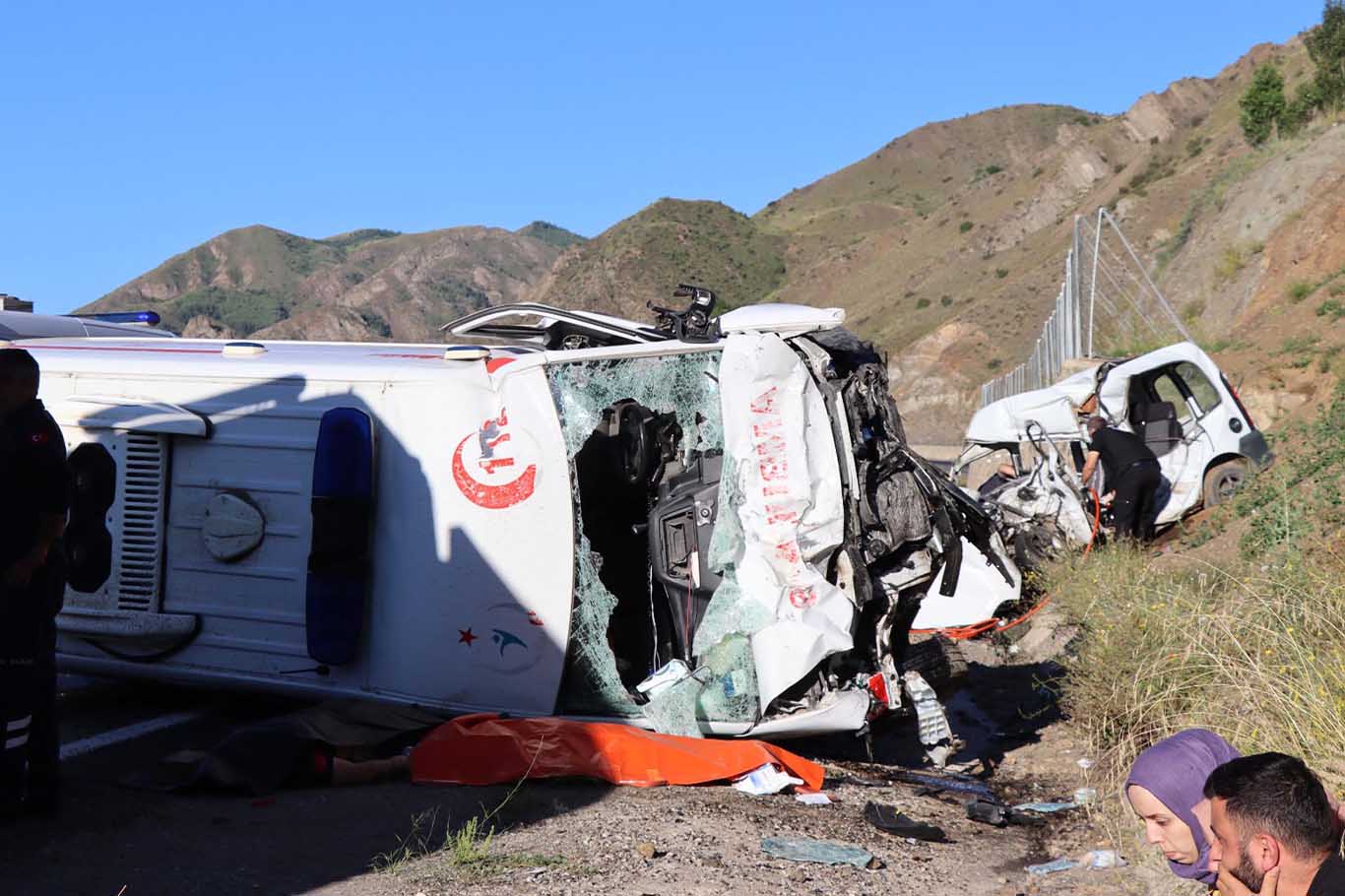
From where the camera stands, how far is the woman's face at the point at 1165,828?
344 centimetres

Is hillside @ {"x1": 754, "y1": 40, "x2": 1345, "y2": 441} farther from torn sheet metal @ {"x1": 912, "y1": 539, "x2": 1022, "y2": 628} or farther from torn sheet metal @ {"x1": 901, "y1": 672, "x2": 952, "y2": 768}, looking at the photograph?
torn sheet metal @ {"x1": 901, "y1": 672, "x2": 952, "y2": 768}

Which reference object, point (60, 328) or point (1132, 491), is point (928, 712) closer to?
point (60, 328)

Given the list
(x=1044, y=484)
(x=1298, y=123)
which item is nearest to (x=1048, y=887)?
(x=1044, y=484)

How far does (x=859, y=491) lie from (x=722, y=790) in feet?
4.93

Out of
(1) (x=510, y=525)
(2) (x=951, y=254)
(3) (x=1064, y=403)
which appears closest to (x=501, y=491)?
(1) (x=510, y=525)

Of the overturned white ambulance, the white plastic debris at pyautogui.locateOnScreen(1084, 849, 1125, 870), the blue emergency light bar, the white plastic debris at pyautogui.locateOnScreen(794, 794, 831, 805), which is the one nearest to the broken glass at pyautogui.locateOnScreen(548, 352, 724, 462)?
the overturned white ambulance

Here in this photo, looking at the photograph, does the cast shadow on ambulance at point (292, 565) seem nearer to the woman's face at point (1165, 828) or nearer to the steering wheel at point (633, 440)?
the steering wheel at point (633, 440)

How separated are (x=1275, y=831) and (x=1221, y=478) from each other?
39.3 feet

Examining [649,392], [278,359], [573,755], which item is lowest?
[573,755]

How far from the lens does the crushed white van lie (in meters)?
14.1

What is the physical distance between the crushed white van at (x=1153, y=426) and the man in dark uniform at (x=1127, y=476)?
1.82 feet

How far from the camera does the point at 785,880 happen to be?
4.68 meters

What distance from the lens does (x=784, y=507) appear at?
6.12 metres

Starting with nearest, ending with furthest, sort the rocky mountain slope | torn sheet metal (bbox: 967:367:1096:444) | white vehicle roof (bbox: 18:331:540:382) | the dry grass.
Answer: the dry grass, white vehicle roof (bbox: 18:331:540:382), torn sheet metal (bbox: 967:367:1096:444), the rocky mountain slope
